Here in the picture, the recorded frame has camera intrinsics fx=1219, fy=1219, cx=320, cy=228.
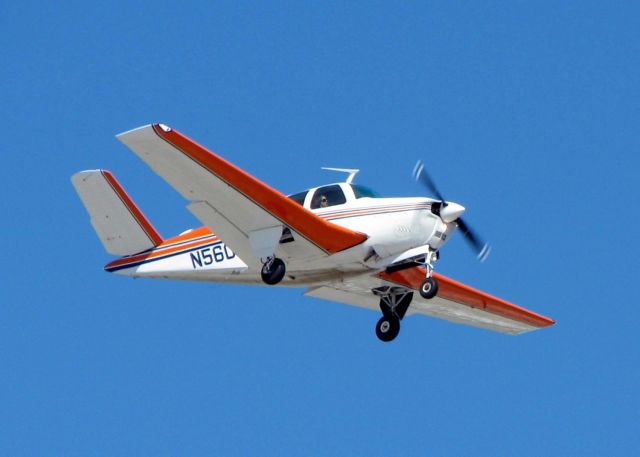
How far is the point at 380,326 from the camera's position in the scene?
2756 cm

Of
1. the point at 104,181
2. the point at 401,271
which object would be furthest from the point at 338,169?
the point at 104,181

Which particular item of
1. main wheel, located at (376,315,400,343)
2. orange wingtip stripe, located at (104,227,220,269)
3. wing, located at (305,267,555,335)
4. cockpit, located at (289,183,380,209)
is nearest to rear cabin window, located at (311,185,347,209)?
cockpit, located at (289,183,380,209)

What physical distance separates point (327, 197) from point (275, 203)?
159 cm

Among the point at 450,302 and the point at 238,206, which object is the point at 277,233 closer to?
the point at 238,206

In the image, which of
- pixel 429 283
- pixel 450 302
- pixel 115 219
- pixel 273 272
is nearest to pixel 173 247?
pixel 115 219

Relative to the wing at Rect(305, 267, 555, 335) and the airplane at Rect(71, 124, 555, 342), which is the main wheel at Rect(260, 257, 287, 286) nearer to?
the airplane at Rect(71, 124, 555, 342)

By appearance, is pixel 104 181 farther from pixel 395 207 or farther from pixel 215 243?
pixel 395 207

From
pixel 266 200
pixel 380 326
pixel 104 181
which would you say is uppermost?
pixel 104 181

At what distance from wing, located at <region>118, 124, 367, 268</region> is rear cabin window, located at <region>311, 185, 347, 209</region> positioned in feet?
2.86

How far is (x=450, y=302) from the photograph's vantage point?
1193 inches

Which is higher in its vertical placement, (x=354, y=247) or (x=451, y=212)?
(x=451, y=212)

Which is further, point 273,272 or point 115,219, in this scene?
point 115,219

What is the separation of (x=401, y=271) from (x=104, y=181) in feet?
23.6

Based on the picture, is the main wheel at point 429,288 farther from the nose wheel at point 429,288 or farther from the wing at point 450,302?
the wing at point 450,302
